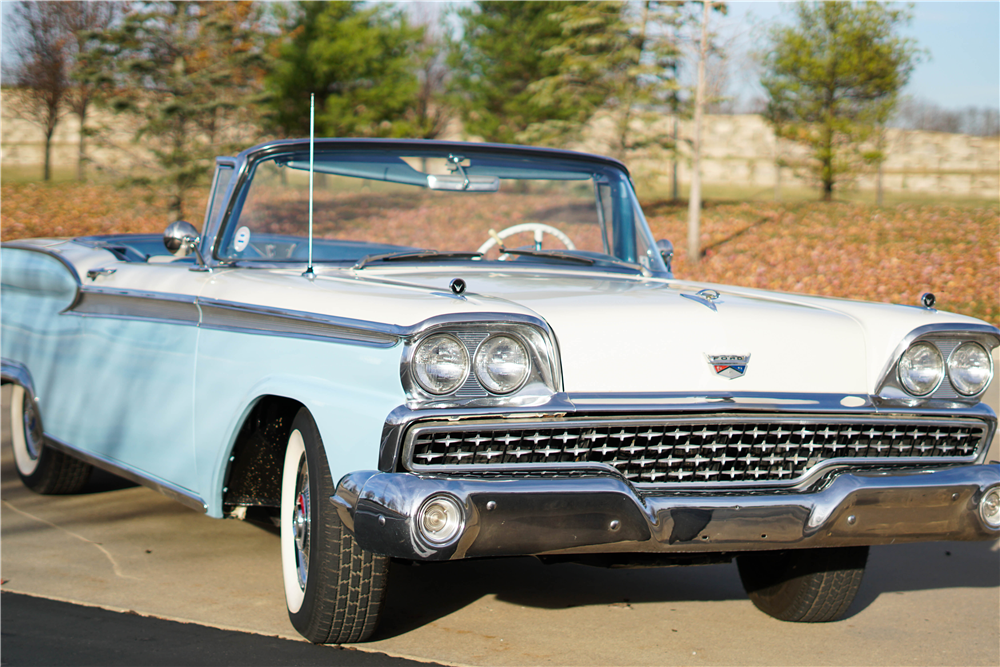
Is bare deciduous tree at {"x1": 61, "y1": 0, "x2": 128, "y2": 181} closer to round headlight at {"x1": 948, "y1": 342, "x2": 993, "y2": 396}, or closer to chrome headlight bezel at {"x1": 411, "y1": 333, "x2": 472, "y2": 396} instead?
chrome headlight bezel at {"x1": 411, "y1": 333, "x2": 472, "y2": 396}

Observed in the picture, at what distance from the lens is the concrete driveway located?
314 centimetres

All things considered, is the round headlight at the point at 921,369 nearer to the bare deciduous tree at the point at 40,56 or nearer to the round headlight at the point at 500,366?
the round headlight at the point at 500,366

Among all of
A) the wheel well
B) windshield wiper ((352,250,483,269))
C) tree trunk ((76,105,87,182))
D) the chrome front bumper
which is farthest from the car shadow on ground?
tree trunk ((76,105,87,182))

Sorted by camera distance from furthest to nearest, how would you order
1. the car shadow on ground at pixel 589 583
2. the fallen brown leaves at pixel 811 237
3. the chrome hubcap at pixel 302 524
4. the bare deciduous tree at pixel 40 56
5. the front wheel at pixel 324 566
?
the bare deciduous tree at pixel 40 56
the fallen brown leaves at pixel 811 237
the car shadow on ground at pixel 589 583
the chrome hubcap at pixel 302 524
the front wheel at pixel 324 566

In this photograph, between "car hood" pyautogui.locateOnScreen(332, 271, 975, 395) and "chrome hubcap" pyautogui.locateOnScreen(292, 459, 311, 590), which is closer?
"car hood" pyautogui.locateOnScreen(332, 271, 975, 395)

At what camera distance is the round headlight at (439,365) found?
2.49m

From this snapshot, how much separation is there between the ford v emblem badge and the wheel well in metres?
1.31

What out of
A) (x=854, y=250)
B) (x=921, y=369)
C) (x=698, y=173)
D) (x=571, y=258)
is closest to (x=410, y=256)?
(x=571, y=258)

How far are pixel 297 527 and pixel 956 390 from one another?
2.02 metres

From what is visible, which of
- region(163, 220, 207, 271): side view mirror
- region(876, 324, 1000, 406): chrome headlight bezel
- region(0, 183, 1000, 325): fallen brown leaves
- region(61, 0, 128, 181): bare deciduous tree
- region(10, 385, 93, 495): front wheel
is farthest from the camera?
region(61, 0, 128, 181): bare deciduous tree

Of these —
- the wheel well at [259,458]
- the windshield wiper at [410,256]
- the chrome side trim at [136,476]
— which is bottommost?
the chrome side trim at [136,476]

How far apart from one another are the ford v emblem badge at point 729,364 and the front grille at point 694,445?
0.13 metres

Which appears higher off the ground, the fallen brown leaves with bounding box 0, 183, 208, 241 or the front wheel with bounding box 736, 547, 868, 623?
the fallen brown leaves with bounding box 0, 183, 208, 241

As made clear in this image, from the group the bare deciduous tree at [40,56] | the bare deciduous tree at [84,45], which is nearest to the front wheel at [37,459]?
the bare deciduous tree at [84,45]
